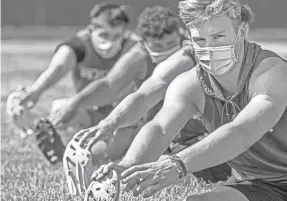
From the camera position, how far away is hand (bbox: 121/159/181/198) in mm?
3336

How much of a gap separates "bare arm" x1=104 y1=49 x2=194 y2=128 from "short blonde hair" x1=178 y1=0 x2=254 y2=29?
1.05 m

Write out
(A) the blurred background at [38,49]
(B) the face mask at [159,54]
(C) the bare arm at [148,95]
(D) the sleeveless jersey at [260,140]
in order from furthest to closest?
(B) the face mask at [159,54] < (A) the blurred background at [38,49] < (C) the bare arm at [148,95] < (D) the sleeveless jersey at [260,140]

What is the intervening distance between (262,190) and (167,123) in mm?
569

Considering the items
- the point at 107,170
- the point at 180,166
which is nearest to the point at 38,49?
the point at 107,170

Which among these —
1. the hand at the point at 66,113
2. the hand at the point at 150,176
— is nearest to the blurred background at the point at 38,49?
the hand at the point at 66,113

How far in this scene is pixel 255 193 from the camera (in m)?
3.84

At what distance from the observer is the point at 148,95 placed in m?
4.91

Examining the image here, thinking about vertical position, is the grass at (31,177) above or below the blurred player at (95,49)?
below

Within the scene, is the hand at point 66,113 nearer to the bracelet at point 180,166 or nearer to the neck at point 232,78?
the neck at point 232,78

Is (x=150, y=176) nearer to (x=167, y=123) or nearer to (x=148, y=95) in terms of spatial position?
(x=167, y=123)

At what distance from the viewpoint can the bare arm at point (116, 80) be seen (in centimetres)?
598

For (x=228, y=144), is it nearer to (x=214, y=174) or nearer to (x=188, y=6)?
(x=188, y=6)

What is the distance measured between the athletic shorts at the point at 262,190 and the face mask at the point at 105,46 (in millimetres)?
Result: 3615

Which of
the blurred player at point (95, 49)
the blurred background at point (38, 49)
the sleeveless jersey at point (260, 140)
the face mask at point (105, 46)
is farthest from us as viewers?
the face mask at point (105, 46)
